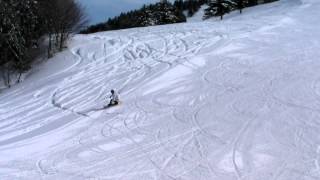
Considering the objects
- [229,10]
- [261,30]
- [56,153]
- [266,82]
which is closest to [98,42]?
[261,30]

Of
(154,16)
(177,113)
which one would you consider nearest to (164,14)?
(154,16)

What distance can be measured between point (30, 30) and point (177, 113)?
2263cm

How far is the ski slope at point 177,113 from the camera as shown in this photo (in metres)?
15.0

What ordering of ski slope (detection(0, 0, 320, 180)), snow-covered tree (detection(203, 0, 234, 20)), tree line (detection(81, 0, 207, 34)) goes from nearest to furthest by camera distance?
1. ski slope (detection(0, 0, 320, 180))
2. snow-covered tree (detection(203, 0, 234, 20))
3. tree line (detection(81, 0, 207, 34))

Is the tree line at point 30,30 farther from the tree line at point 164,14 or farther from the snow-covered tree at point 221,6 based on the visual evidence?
the snow-covered tree at point 221,6

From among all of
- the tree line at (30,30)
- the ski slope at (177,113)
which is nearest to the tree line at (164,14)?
the tree line at (30,30)

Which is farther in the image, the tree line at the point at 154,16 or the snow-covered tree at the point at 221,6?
the tree line at the point at 154,16

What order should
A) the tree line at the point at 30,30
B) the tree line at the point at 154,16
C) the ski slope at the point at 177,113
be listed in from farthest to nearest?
the tree line at the point at 154,16 < the tree line at the point at 30,30 < the ski slope at the point at 177,113

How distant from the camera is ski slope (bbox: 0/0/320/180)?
15008 millimetres

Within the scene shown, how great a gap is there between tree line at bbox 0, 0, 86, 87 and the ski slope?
270 cm

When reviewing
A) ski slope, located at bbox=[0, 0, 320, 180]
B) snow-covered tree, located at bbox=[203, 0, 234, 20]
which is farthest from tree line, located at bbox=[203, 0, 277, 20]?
ski slope, located at bbox=[0, 0, 320, 180]

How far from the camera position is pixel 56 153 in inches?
699

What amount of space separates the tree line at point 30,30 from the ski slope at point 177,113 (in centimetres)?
270

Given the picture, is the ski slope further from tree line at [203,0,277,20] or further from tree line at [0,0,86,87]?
tree line at [203,0,277,20]
